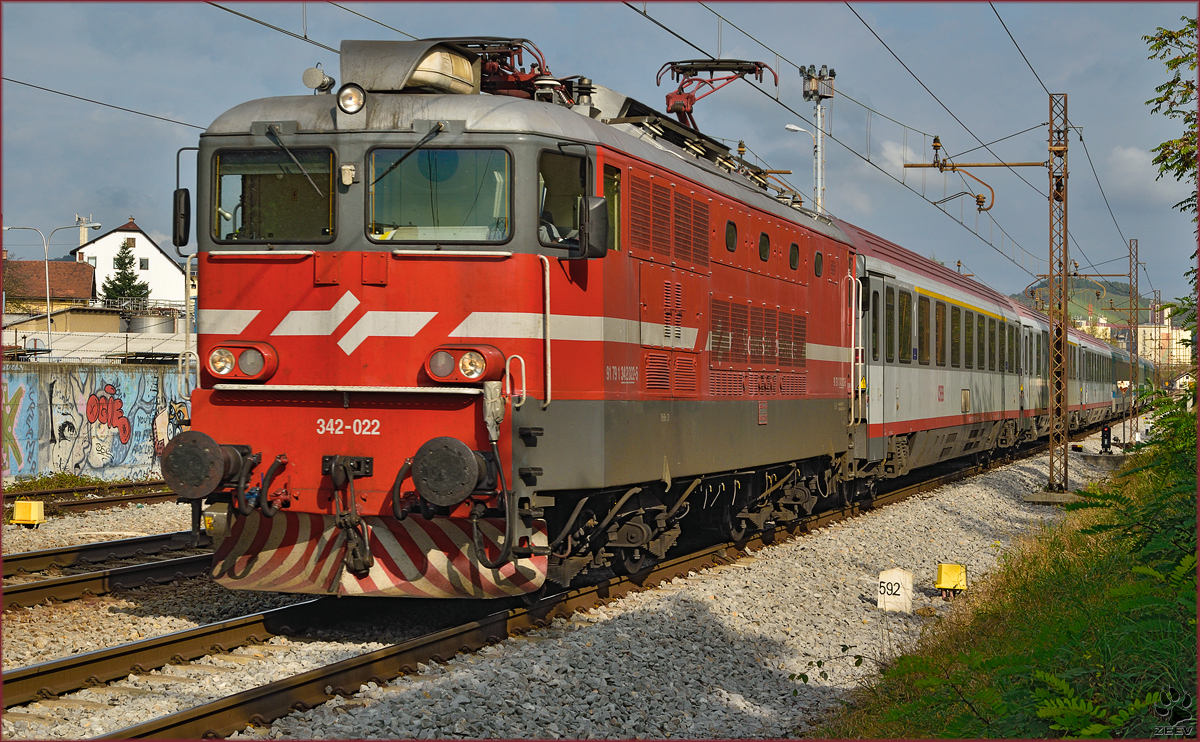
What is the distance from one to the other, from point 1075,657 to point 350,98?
6.13 m

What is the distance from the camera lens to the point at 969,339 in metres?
22.4

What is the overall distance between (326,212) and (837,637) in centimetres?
551

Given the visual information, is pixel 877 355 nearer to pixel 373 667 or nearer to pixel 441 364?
pixel 441 364

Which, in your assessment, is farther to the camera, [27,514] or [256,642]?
[27,514]

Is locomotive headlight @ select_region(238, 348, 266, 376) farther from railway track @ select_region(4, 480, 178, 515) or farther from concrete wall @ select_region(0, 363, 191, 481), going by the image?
concrete wall @ select_region(0, 363, 191, 481)

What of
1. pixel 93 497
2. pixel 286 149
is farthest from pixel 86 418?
pixel 286 149

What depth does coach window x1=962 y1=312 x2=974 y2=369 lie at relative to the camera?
22.1 metres

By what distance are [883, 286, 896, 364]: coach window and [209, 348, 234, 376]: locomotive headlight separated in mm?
11204

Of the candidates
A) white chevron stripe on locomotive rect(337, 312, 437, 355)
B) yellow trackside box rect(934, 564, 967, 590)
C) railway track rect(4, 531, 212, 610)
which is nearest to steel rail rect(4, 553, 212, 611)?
railway track rect(4, 531, 212, 610)

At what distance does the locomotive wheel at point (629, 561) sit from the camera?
1021cm

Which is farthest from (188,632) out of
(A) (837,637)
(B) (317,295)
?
(A) (837,637)

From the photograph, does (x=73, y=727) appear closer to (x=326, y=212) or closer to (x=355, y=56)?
(x=326, y=212)

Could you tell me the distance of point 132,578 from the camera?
33.9 feet

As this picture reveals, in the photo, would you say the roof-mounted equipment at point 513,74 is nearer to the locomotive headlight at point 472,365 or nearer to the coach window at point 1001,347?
the locomotive headlight at point 472,365
